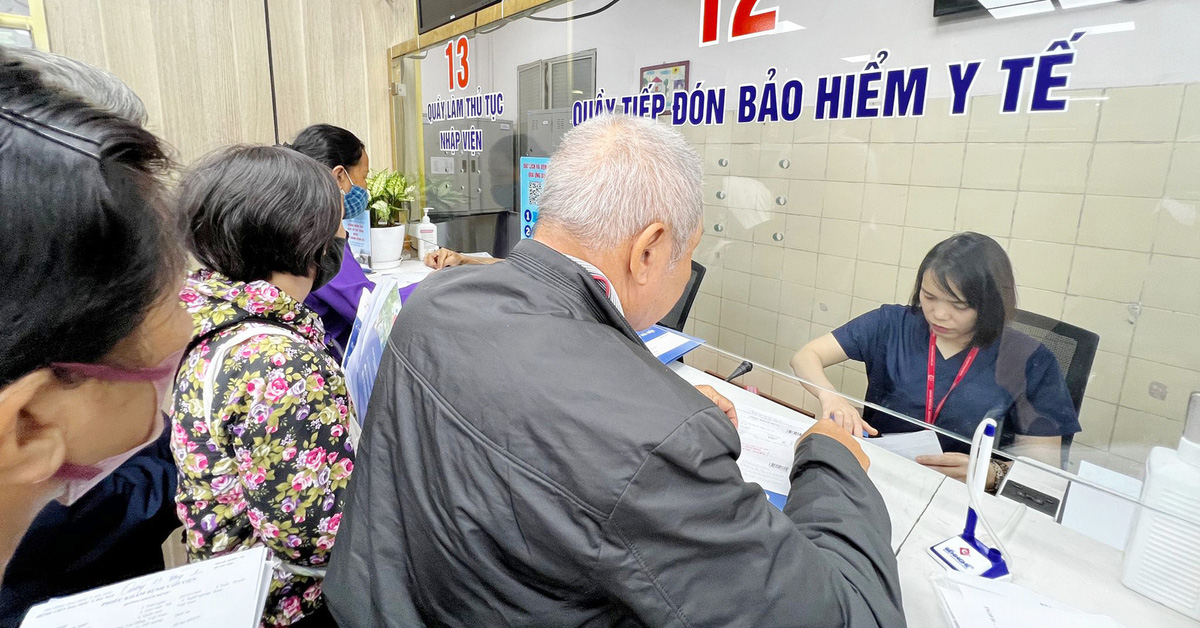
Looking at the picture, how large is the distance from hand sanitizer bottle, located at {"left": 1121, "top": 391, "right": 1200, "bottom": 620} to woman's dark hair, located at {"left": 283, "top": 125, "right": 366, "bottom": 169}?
7.68 ft

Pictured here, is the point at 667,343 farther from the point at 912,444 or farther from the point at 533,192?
the point at 533,192

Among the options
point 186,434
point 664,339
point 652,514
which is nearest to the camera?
point 652,514

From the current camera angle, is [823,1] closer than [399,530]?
No

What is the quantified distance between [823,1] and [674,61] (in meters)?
0.53

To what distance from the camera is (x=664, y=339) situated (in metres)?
1.57

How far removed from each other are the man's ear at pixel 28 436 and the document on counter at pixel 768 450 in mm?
823

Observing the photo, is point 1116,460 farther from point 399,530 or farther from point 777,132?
point 399,530

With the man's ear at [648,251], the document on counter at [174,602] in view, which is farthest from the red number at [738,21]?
the document on counter at [174,602]

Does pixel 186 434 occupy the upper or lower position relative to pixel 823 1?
lower

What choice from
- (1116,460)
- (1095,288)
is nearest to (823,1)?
(1095,288)

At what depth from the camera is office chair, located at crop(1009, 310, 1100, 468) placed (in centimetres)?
129

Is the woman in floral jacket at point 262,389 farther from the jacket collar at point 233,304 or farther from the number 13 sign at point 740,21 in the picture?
the number 13 sign at point 740,21

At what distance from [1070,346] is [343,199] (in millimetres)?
2095

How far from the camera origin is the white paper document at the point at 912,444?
112cm
